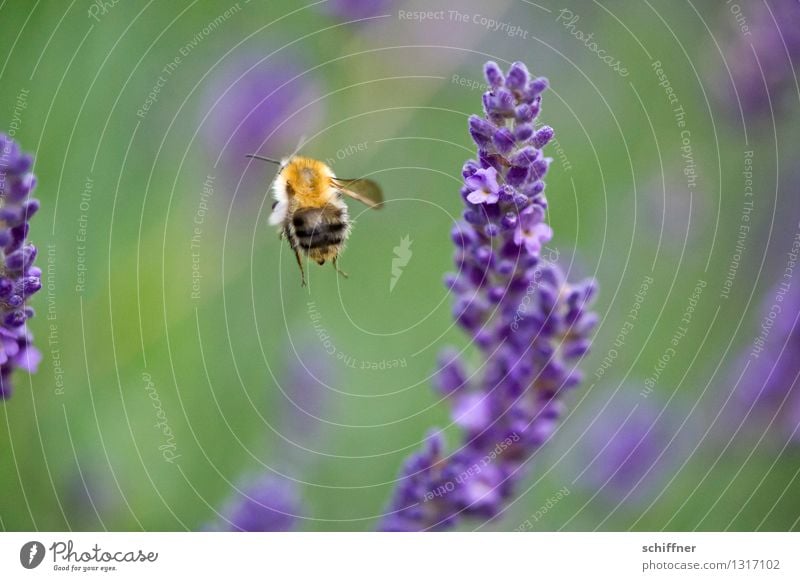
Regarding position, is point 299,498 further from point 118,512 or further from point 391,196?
point 391,196

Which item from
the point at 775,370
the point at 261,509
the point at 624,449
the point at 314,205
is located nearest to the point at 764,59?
the point at 775,370

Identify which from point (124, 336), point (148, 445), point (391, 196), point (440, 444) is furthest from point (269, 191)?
point (440, 444)

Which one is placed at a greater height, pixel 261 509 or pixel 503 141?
pixel 503 141

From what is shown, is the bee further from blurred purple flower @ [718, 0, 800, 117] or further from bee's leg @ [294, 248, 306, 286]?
blurred purple flower @ [718, 0, 800, 117]

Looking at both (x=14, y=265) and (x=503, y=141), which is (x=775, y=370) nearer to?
(x=503, y=141)

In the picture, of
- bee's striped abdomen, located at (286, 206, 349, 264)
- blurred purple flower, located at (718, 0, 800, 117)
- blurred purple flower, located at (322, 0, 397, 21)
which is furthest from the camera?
blurred purple flower, located at (322, 0, 397, 21)

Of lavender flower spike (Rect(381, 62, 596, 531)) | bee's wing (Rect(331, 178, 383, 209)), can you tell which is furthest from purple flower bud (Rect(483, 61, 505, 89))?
bee's wing (Rect(331, 178, 383, 209))
